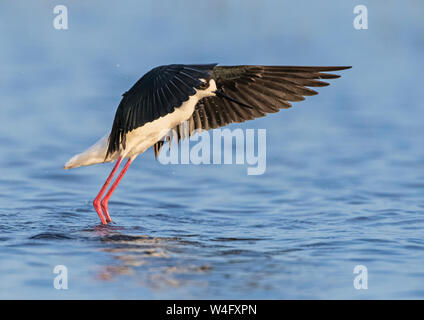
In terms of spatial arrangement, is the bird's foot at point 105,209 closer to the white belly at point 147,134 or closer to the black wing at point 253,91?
the white belly at point 147,134

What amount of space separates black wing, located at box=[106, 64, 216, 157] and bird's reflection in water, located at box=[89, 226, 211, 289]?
3.63 feet

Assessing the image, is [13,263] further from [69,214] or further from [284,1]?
[284,1]

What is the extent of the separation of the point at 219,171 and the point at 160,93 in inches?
211

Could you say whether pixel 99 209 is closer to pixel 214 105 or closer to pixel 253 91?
pixel 214 105

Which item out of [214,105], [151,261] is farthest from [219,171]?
[151,261]

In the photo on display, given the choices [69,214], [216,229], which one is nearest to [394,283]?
[216,229]

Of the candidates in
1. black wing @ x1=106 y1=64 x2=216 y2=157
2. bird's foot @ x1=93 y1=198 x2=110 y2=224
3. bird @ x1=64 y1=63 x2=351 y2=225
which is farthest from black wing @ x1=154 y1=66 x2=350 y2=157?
bird's foot @ x1=93 y1=198 x2=110 y2=224

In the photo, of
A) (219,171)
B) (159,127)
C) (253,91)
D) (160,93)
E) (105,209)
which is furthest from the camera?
(219,171)

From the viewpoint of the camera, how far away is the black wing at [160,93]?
7.56 m

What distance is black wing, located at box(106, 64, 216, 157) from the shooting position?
24.8ft

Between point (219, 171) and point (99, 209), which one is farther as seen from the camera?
point (219, 171)

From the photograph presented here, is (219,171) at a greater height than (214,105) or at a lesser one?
lesser

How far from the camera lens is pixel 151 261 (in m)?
7.56
